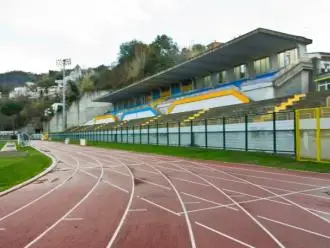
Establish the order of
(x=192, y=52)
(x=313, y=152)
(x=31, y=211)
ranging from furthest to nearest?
(x=192, y=52), (x=313, y=152), (x=31, y=211)

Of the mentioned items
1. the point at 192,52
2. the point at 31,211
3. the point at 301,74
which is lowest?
the point at 31,211

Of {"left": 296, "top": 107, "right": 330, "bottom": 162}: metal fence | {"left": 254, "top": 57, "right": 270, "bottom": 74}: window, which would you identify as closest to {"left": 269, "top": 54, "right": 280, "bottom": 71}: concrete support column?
{"left": 254, "top": 57, "right": 270, "bottom": 74}: window

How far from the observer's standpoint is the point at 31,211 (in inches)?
405

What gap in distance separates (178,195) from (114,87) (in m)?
89.7

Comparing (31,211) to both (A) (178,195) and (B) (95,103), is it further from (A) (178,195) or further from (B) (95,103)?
(B) (95,103)

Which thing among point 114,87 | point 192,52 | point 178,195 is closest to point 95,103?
point 114,87

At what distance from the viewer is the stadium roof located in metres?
38.2

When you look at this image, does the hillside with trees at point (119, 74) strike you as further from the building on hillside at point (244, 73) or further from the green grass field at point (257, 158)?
the green grass field at point (257, 158)

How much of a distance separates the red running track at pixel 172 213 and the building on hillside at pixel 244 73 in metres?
23.9

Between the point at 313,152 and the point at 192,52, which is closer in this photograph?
the point at 313,152

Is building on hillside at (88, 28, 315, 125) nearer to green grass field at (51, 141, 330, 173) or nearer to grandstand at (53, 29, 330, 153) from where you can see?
grandstand at (53, 29, 330, 153)

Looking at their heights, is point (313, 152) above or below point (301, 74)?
below

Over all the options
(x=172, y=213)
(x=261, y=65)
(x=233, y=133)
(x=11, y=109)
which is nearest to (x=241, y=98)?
(x=261, y=65)

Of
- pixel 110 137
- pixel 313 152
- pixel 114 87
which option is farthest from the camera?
pixel 114 87
